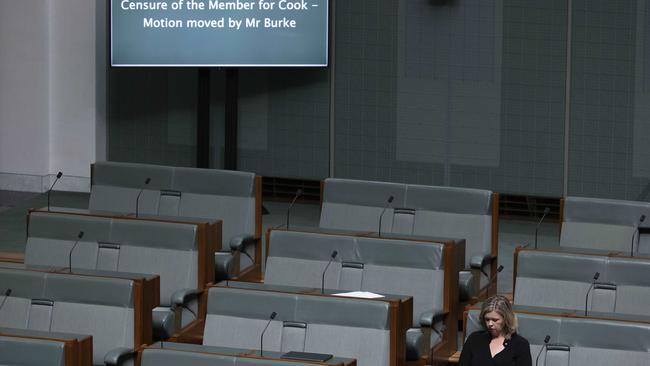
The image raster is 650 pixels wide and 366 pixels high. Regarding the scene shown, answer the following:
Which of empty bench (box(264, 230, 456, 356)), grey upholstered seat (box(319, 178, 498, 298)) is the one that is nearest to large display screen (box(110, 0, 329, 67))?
grey upholstered seat (box(319, 178, 498, 298))

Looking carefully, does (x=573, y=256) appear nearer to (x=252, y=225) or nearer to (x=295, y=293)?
(x=295, y=293)

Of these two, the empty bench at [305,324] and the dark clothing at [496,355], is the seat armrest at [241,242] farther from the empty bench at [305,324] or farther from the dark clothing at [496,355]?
the dark clothing at [496,355]

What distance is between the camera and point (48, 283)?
17.8ft

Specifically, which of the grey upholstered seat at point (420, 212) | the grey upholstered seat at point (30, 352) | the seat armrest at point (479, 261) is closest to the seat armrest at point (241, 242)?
the grey upholstered seat at point (420, 212)

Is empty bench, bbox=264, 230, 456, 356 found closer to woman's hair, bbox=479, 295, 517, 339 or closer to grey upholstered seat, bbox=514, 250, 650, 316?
grey upholstered seat, bbox=514, 250, 650, 316

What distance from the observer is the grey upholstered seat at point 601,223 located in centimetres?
628

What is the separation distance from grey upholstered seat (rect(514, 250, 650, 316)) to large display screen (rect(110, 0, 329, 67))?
324 centimetres

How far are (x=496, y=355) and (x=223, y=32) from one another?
4.45m

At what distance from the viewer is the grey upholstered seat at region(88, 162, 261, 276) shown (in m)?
6.75

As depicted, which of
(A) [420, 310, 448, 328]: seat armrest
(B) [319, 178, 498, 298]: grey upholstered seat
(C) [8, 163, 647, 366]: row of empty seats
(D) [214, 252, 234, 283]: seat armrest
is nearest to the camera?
(C) [8, 163, 647, 366]: row of empty seats

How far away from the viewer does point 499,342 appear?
4.60 meters

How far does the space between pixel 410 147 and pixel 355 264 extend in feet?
10.8

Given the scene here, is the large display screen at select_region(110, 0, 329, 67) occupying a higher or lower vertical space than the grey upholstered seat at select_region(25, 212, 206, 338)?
higher

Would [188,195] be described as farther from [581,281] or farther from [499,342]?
[499,342]
